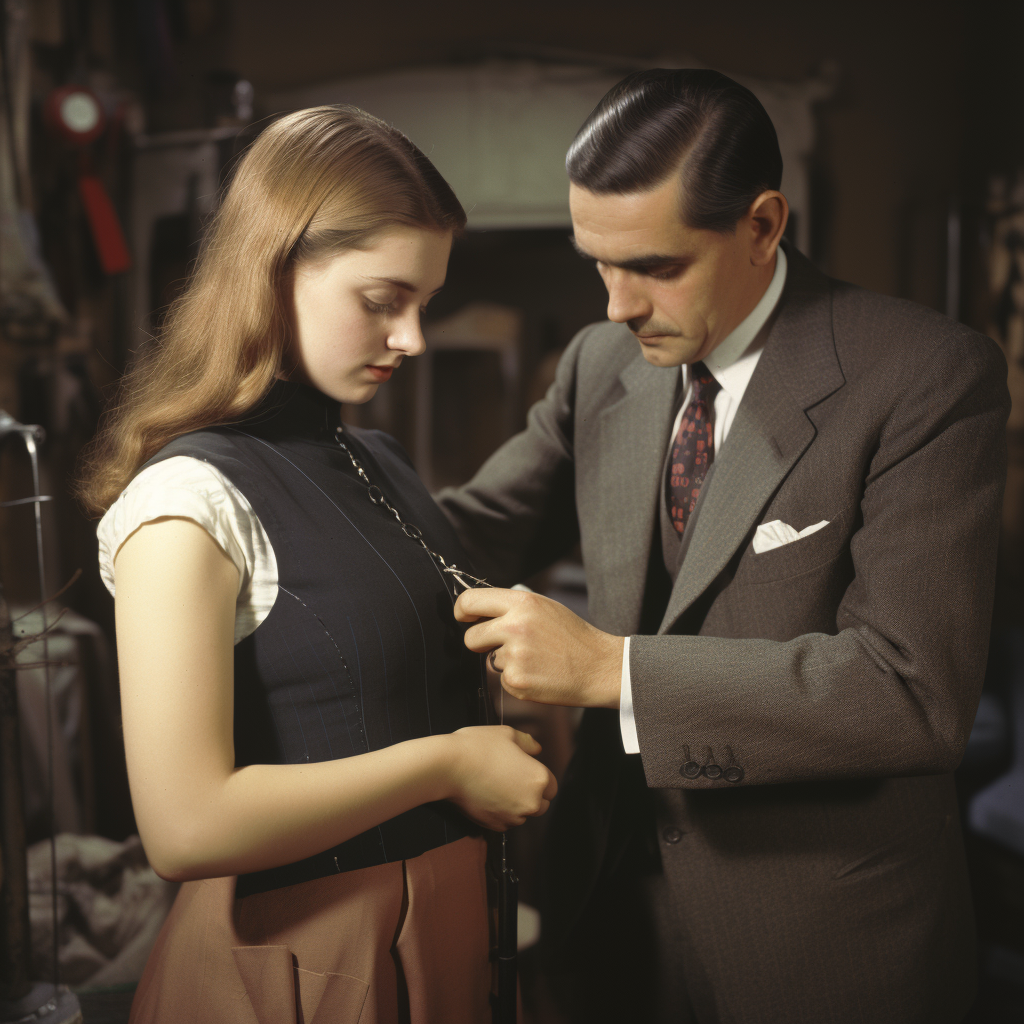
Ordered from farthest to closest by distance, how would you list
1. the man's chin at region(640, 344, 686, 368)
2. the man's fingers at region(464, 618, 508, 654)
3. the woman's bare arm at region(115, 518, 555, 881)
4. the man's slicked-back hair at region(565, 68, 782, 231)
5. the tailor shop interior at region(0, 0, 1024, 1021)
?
the tailor shop interior at region(0, 0, 1024, 1021) < the man's chin at region(640, 344, 686, 368) < the man's slicked-back hair at region(565, 68, 782, 231) < the man's fingers at region(464, 618, 508, 654) < the woman's bare arm at region(115, 518, 555, 881)

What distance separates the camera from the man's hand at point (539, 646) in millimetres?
1028

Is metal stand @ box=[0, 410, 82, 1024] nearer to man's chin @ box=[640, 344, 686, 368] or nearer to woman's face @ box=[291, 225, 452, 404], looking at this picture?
woman's face @ box=[291, 225, 452, 404]

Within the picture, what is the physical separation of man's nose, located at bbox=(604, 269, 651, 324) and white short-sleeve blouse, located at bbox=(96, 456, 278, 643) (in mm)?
640

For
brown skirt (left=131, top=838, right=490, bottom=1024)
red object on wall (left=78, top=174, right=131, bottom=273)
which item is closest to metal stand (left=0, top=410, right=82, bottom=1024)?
brown skirt (left=131, top=838, right=490, bottom=1024)

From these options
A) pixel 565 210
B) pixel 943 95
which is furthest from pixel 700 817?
pixel 943 95

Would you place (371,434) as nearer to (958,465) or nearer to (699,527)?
(699,527)

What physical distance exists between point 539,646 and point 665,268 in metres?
0.60

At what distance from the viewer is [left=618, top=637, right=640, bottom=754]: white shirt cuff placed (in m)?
1.11

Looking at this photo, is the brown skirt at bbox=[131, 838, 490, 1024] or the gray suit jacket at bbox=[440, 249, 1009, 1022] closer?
the brown skirt at bbox=[131, 838, 490, 1024]

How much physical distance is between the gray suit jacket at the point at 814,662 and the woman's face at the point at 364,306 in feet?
1.68

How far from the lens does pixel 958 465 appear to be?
1134mm

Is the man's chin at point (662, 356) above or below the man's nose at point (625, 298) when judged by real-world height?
below

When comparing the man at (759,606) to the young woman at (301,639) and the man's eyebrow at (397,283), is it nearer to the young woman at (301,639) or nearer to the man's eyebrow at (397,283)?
the young woman at (301,639)

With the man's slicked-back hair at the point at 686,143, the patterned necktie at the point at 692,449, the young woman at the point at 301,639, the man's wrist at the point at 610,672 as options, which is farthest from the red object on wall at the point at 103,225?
the man's wrist at the point at 610,672
